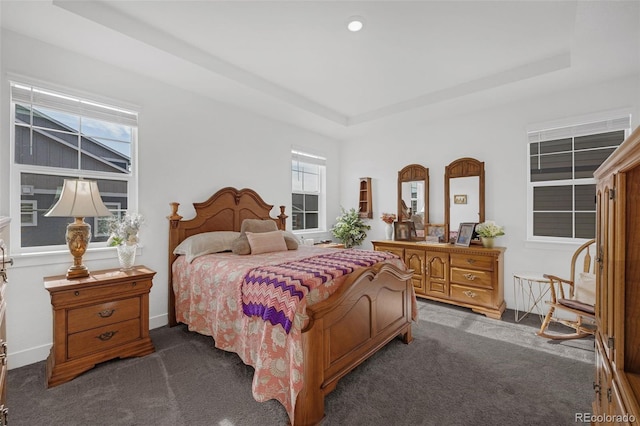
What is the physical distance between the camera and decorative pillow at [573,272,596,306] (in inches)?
103

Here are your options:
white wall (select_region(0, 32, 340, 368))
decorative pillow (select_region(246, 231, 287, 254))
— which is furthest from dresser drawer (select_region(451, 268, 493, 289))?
white wall (select_region(0, 32, 340, 368))

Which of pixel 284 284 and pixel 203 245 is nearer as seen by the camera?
pixel 284 284

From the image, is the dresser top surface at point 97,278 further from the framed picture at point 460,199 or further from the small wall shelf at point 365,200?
the framed picture at point 460,199

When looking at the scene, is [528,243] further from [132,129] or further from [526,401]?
[132,129]

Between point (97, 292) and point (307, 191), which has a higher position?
point (307, 191)

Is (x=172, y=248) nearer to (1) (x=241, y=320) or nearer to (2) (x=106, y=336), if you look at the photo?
(2) (x=106, y=336)

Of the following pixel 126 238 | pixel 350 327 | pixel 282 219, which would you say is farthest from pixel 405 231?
pixel 126 238

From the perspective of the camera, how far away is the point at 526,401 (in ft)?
6.48

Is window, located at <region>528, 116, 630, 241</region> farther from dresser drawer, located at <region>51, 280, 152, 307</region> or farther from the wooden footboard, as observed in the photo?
dresser drawer, located at <region>51, 280, 152, 307</region>

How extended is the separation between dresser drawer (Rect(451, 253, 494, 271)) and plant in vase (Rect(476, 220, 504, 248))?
229 mm

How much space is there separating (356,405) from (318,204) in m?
3.84

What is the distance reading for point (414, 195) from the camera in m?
4.73

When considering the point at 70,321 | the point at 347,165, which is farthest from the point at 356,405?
the point at 347,165

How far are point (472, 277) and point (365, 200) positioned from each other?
7.24 feet
